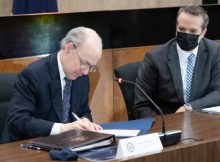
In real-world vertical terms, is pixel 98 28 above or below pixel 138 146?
above

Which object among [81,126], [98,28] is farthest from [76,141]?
[98,28]

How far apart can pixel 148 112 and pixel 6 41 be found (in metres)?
1.44

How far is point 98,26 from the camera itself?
4863mm

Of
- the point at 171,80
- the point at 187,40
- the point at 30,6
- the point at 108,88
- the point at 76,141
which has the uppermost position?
the point at 30,6

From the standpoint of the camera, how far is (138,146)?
2.19 meters

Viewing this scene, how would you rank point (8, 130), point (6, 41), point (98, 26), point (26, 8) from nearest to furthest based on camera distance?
point (8, 130)
point (6, 41)
point (98, 26)
point (26, 8)

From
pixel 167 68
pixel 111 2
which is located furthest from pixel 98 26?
pixel 111 2

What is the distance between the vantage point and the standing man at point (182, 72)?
11.9 ft

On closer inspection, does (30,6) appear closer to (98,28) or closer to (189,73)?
(98,28)

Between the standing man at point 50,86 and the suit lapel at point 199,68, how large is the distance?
3.22ft

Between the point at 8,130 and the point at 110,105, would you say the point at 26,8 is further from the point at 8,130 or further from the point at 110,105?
the point at 8,130

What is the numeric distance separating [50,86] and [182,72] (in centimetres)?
114

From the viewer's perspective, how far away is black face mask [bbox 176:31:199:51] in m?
3.65

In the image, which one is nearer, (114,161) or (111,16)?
(114,161)
